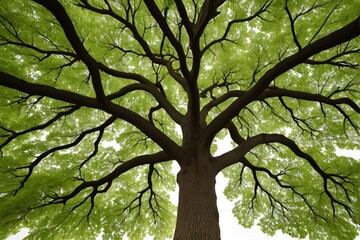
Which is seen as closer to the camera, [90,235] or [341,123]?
[341,123]

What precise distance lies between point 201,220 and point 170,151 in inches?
56.5

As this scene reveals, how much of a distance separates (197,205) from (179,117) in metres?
2.40

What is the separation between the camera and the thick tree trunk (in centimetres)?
A: 314

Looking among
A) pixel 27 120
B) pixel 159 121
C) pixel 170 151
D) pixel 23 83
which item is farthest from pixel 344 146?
pixel 27 120

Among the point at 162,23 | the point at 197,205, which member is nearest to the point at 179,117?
the point at 197,205

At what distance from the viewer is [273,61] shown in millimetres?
5945

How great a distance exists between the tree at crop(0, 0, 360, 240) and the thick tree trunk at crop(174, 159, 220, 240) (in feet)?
0.07

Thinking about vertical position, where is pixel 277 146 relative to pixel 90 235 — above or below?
above

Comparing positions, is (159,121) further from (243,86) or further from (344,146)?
(344,146)

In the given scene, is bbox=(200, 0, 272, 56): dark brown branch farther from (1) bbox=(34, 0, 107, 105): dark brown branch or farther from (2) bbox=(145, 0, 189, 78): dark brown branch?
(1) bbox=(34, 0, 107, 105): dark brown branch

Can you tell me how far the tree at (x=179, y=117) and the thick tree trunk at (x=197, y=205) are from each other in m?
0.02

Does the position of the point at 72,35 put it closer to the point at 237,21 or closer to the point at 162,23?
the point at 162,23

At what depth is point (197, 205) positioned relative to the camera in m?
3.49

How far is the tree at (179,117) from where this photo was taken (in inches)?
162
